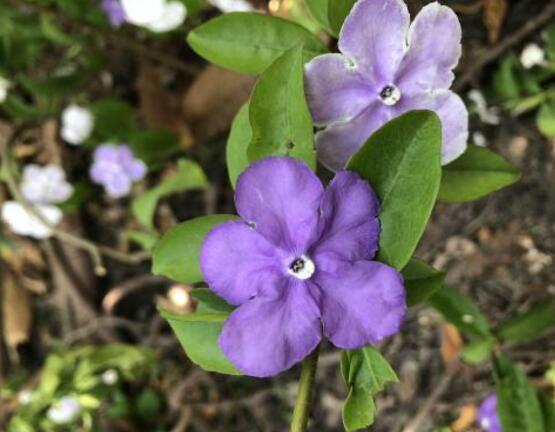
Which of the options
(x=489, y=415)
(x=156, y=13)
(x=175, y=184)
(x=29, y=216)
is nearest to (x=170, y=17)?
(x=156, y=13)

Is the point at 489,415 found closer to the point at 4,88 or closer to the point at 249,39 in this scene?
the point at 249,39

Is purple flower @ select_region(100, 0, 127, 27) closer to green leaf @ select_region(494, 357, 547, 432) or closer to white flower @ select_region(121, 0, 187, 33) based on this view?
white flower @ select_region(121, 0, 187, 33)

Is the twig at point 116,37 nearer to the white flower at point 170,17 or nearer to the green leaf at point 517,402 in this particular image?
the white flower at point 170,17

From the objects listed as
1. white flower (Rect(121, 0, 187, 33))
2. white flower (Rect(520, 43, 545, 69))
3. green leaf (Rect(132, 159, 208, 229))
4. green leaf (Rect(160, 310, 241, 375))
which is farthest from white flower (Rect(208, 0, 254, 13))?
green leaf (Rect(160, 310, 241, 375))

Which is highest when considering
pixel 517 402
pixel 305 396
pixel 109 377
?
pixel 305 396

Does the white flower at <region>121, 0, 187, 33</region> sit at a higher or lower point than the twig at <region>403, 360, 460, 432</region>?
higher

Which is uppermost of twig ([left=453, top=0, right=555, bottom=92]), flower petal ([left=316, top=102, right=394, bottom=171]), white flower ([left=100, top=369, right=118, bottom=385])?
flower petal ([left=316, top=102, right=394, bottom=171])

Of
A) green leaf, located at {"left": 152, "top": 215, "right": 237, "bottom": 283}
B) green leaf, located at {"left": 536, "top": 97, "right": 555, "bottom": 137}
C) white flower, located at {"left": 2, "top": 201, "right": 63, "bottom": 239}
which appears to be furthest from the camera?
white flower, located at {"left": 2, "top": 201, "right": 63, "bottom": 239}
